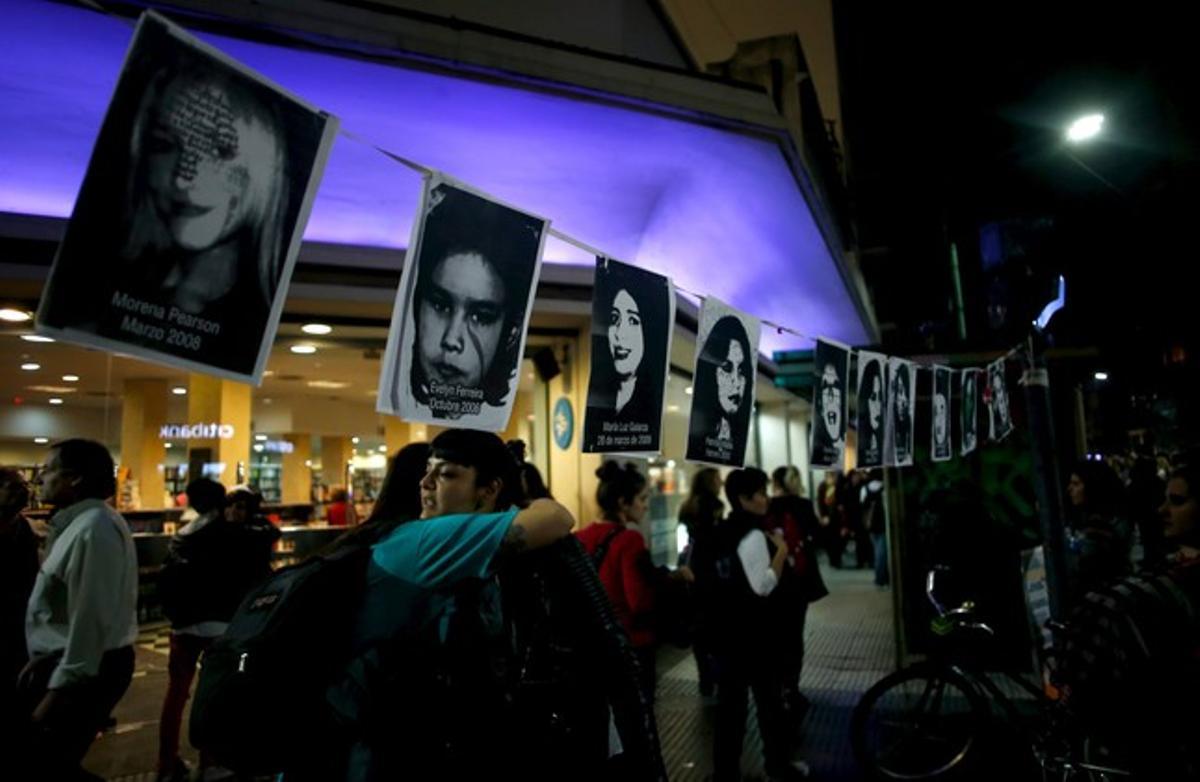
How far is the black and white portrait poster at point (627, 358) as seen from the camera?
3676mm

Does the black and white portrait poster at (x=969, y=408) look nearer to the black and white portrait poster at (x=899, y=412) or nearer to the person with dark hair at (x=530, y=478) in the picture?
the black and white portrait poster at (x=899, y=412)

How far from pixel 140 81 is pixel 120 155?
0.20m

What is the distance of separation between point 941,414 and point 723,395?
4.22 meters

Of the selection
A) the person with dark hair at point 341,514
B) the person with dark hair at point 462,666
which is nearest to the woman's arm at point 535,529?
the person with dark hair at point 462,666

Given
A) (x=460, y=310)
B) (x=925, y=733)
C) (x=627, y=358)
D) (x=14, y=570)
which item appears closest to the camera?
(x=460, y=310)

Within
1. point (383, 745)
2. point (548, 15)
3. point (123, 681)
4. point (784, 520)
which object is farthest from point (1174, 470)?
point (123, 681)

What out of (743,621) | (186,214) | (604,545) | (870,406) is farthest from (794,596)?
(186,214)

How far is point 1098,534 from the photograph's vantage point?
5996 mm

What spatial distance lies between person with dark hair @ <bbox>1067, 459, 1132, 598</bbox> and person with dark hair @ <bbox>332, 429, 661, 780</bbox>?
4814mm

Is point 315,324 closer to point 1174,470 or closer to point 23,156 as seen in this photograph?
point 23,156

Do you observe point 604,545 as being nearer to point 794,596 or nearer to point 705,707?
point 794,596

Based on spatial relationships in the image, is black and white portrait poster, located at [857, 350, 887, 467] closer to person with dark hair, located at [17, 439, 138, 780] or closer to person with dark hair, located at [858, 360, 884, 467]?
person with dark hair, located at [858, 360, 884, 467]

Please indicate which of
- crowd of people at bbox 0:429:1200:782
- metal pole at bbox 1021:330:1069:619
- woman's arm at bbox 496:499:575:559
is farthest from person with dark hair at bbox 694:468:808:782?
woman's arm at bbox 496:499:575:559

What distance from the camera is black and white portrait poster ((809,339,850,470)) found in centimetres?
552
